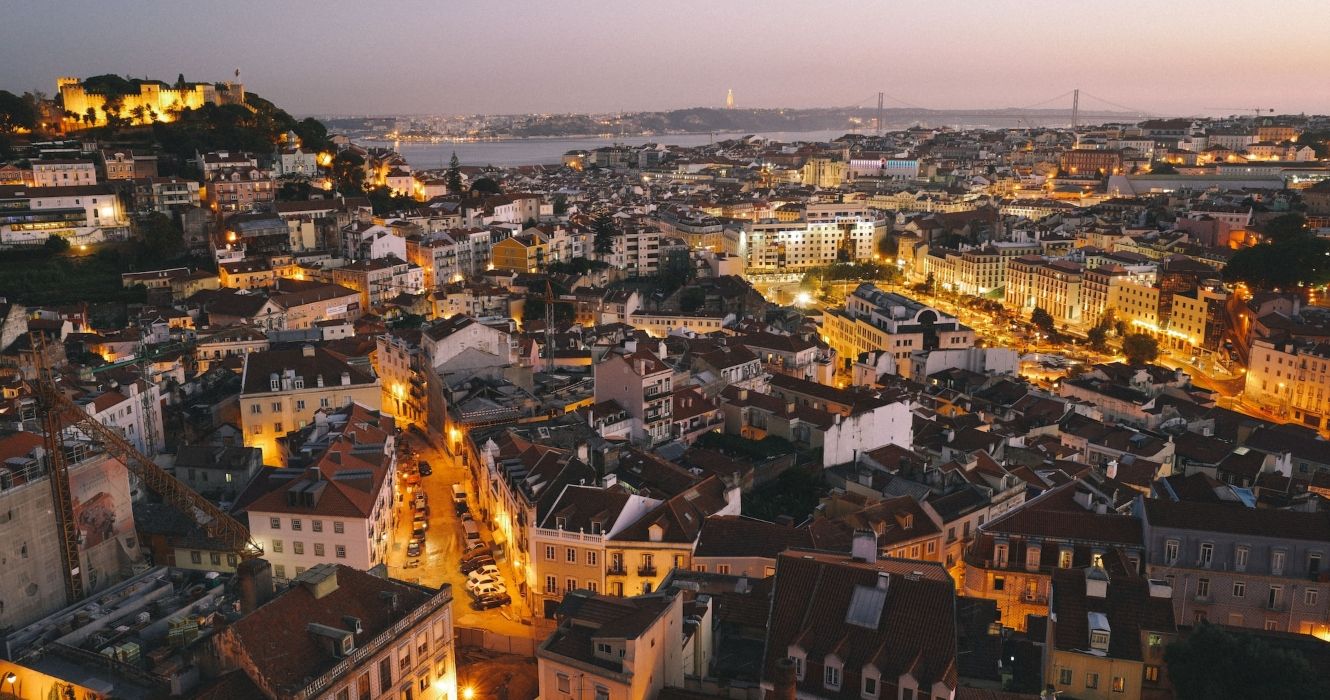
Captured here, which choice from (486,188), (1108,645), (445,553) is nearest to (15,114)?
(486,188)

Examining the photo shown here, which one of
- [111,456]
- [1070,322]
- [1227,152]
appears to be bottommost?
[1070,322]

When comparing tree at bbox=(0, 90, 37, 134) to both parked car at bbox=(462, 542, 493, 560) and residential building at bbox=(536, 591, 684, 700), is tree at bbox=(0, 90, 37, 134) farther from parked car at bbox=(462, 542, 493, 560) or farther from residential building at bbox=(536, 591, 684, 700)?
residential building at bbox=(536, 591, 684, 700)

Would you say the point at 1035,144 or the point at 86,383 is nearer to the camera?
the point at 86,383

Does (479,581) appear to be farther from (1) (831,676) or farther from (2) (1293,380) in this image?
(2) (1293,380)

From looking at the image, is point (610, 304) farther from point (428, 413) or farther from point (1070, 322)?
point (1070, 322)

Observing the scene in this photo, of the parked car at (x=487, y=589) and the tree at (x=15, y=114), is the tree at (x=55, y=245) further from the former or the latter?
the parked car at (x=487, y=589)

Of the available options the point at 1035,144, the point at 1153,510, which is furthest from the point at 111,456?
the point at 1035,144
